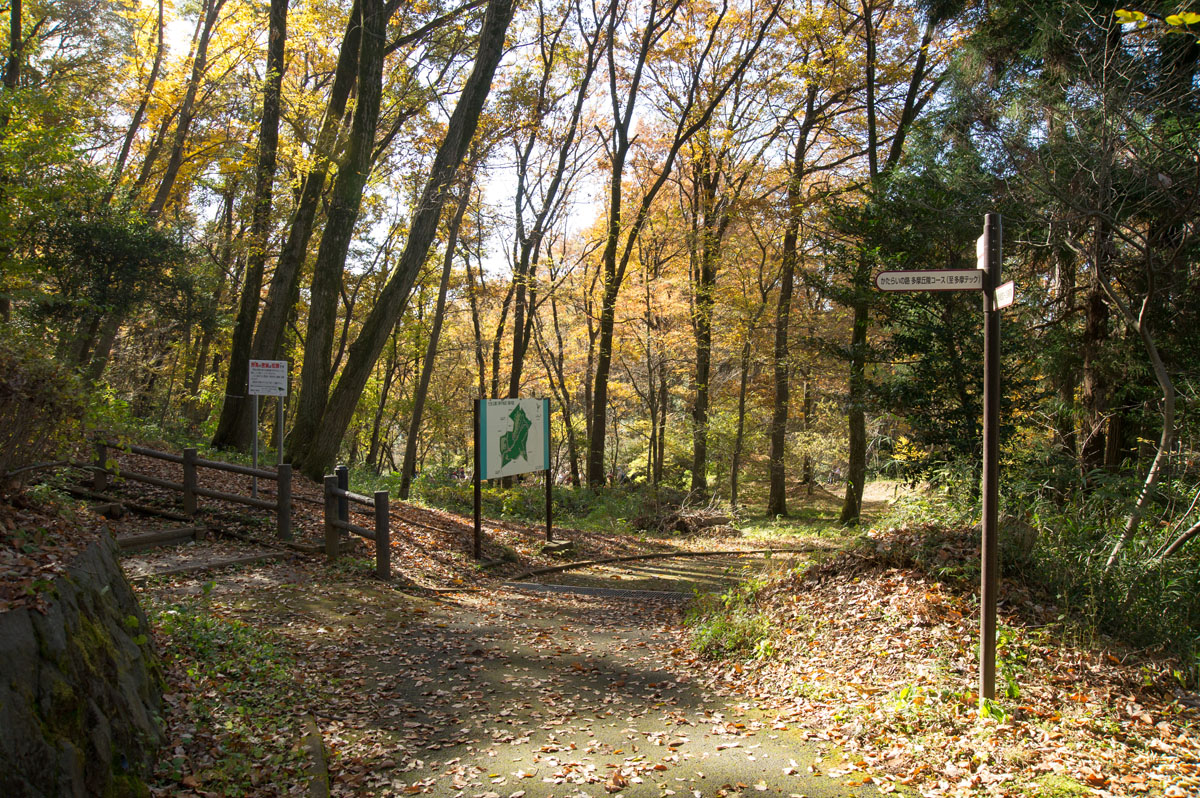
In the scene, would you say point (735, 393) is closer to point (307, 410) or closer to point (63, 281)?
point (307, 410)

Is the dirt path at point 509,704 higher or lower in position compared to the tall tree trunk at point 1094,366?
lower

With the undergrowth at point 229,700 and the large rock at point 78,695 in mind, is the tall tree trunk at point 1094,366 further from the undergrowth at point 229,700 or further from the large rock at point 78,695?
the large rock at point 78,695

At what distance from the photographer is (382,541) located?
28.7 ft

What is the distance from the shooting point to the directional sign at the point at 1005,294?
13.6 feet

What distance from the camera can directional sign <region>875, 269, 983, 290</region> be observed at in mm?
4449

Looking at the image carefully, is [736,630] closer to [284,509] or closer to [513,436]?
[284,509]

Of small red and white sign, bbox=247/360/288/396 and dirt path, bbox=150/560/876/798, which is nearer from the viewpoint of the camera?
dirt path, bbox=150/560/876/798

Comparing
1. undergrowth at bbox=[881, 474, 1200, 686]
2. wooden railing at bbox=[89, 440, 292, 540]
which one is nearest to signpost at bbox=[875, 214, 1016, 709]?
undergrowth at bbox=[881, 474, 1200, 686]

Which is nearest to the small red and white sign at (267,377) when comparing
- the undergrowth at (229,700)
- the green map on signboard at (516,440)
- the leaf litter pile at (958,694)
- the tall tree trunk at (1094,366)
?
the green map on signboard at (516,440)

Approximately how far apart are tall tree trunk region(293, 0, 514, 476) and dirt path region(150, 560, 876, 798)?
5087 millimetres

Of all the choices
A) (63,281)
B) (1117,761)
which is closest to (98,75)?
(63,281)

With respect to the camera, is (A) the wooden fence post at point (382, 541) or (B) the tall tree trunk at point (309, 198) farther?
(B) the tall tree trunk at point (309, 198)

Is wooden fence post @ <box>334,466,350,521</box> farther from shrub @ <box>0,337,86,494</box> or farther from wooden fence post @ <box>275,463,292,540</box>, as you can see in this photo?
shrub @ <box>0,337,86,494</box>

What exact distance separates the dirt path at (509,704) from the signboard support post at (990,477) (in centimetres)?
120
